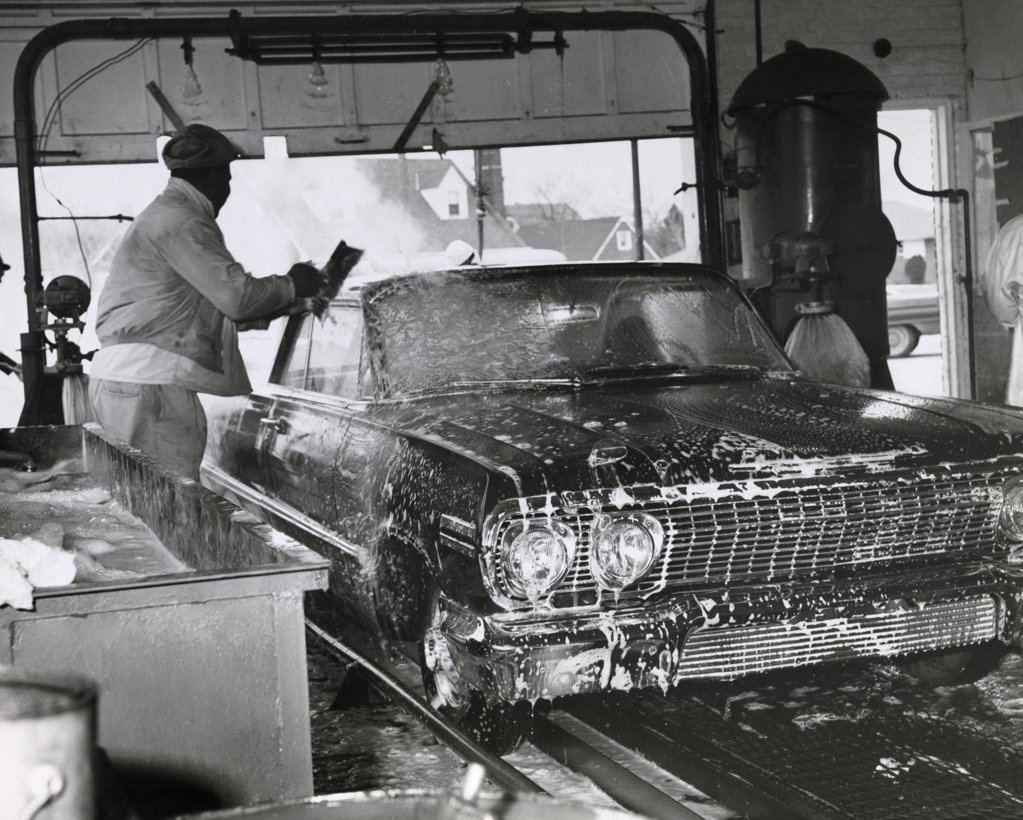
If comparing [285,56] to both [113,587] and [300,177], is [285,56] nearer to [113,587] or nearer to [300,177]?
[300,177]

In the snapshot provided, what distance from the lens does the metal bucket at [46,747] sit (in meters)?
1.10

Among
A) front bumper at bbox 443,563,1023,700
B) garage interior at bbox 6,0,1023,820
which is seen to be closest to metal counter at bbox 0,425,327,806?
front bumper at bbox 443,563,1023,700

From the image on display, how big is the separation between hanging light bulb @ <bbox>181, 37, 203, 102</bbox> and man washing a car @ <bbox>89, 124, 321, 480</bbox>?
4.88m

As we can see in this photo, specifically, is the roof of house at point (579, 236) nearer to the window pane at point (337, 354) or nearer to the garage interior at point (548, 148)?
the garage interior at point (548, 148)

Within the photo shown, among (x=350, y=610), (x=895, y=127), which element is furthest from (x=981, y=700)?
(x=895, y=127)

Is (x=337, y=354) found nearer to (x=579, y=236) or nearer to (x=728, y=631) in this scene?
(x=728, y=631)

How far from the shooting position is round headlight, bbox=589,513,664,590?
320cm

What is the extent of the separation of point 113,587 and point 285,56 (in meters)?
9.07

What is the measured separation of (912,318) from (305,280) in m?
8.63

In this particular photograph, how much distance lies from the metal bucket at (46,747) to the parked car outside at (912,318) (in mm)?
11553

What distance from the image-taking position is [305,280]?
16.1ft

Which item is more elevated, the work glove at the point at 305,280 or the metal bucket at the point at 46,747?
the work glove at the point at 305,280

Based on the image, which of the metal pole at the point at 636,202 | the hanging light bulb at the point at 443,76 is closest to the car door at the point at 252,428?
the hanging light bulb at the point at 443,76

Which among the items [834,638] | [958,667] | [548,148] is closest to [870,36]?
[548,148]
